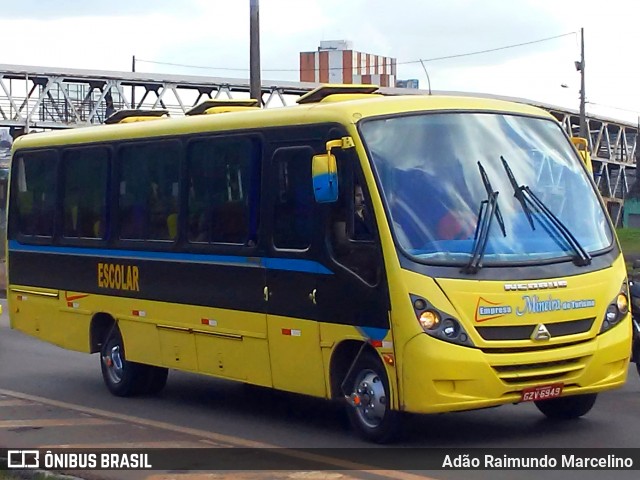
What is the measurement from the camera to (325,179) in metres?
9.41

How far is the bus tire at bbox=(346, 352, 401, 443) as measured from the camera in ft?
30.4

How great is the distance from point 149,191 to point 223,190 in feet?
4.80

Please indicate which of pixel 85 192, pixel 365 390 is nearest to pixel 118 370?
pixel 85 192

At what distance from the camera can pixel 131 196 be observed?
1266cm

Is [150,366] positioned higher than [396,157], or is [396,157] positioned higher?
[396,157]

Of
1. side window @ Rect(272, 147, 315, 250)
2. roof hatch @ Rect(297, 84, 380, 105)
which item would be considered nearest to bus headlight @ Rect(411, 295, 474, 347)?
side window @ Rect(272, 147, 315, 250)

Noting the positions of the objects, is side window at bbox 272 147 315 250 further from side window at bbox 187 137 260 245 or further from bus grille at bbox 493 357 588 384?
bus grille at bbox 493 357 588 384

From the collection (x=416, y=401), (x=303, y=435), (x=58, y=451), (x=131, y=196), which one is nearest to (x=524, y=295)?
(x=416, y=401)

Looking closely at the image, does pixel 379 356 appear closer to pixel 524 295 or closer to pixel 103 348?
pixel 524 295

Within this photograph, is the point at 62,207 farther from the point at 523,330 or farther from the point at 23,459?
the point at 523,330

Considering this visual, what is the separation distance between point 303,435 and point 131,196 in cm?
367

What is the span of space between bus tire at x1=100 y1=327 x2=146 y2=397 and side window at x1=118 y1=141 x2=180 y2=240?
117 cm

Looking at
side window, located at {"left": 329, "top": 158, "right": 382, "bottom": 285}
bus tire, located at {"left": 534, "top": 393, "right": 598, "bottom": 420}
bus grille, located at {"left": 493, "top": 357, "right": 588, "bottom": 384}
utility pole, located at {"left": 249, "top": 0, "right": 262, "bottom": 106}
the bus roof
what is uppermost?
utility pole, located at {"left": 249, "top": 0, "right": 262, "bottom": 106}

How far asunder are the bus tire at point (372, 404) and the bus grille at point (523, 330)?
87 centimetres
